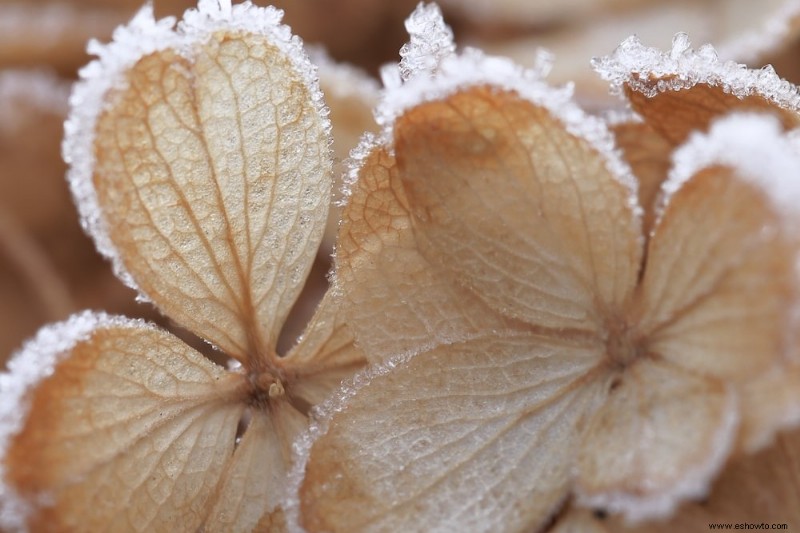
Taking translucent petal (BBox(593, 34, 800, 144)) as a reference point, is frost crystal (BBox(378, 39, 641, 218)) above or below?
below

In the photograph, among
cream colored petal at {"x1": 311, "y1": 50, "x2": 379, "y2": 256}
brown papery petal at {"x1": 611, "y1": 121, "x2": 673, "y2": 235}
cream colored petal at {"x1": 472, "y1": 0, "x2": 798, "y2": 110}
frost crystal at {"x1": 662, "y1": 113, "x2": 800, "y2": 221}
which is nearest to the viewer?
frost crystal at {"x1": 662, "y1": 113, "x2": 800, "y2": 221}

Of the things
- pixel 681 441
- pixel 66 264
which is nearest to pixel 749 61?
pixel 681 441

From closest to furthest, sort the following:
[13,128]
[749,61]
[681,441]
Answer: [681,441]
[749,61]
[13,128]

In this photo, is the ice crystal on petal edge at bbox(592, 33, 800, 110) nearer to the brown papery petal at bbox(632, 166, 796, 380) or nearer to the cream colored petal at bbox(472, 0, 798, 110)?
the brown papery petal at bbox(632, 166, 796, 380)

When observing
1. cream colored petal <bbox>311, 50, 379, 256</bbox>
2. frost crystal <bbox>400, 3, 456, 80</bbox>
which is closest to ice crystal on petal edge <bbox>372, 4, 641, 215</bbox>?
frost crystal <bbox>400, 3, 456, 80</bbox>

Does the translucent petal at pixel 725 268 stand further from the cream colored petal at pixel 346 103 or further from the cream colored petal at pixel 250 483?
the cream colored petal at pixel 346 103

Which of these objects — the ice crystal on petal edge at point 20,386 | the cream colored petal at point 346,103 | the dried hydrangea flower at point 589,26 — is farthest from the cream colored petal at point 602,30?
the ice crystal on petal edge at point 20,386

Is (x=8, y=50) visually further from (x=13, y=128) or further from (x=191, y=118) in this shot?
(x=191, y=118)

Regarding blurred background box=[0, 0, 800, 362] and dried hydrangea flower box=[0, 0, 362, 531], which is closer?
dried hydrangea flower box=[0, 0, 362, 531]

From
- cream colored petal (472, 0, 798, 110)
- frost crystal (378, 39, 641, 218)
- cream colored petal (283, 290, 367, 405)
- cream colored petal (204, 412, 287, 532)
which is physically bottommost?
cream colored petal (204, 412, 287, 532)
